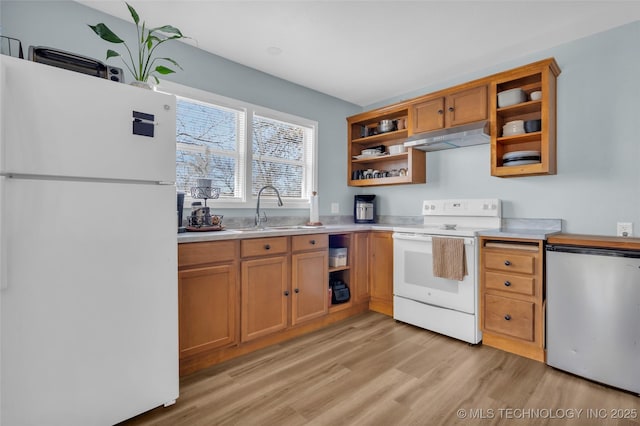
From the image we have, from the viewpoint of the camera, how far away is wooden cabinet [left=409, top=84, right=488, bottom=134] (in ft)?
9.30

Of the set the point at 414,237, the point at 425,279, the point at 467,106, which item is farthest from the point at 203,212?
the point at 467,106

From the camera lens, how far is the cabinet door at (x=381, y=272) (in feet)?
10.6

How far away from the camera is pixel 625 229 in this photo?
2.29 m

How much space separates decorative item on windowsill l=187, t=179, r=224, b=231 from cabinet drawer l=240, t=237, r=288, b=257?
314 millimetres

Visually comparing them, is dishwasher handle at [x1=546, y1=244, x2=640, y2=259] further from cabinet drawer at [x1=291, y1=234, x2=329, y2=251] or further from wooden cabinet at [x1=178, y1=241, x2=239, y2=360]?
wooden cabinet at [x1=178, y1=241, x2=239, y2=360]

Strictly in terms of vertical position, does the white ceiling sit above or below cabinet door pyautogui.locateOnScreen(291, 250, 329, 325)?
above

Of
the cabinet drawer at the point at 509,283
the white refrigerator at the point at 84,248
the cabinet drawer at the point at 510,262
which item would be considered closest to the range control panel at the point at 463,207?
the cabinet drawer at the point at 510,262

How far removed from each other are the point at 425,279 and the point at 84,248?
2540mm

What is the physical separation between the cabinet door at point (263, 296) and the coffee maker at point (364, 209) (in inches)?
61.1

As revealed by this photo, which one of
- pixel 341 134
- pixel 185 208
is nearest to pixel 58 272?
pixel 185 208

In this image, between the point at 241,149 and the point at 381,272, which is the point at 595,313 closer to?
the point at 381,272

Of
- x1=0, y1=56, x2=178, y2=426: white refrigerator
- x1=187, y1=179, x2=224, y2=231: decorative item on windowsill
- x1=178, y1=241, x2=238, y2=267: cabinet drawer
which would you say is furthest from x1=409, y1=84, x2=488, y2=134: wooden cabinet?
x1=0, y1=56, x2=178, y2=426: white refrigerator

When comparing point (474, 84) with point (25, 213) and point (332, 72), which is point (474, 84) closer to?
point (332, 72)

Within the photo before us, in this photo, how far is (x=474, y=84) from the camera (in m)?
2.85
